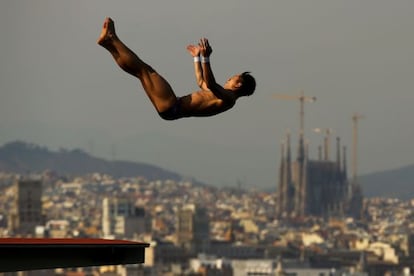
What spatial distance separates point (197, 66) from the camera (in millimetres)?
11672

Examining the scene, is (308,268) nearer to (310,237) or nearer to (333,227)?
(310,237)

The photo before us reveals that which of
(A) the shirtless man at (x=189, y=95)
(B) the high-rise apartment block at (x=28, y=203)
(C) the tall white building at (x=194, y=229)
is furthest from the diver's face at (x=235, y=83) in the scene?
(C) the tall white building at (x=194, y=229)

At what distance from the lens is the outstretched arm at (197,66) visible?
11.5 meters

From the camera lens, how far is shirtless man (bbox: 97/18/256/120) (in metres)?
11.4

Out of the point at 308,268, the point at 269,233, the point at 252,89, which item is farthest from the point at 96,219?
the point at 252,89

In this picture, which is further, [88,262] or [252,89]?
[252,89]

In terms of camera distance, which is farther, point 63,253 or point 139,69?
point 139,69

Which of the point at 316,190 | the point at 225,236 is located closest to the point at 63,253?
the point at 225,236

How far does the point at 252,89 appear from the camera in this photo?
38.4 ft

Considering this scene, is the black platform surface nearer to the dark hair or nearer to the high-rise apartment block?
the dark hair

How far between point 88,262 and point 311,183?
17958 cm

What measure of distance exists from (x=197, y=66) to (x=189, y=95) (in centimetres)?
20

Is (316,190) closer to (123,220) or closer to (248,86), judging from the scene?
(123,220)

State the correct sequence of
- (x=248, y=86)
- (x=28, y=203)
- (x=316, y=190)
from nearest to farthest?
1. (x=248, y=86)
2. (x=28, y=203)
3. (x=316, y=190)
